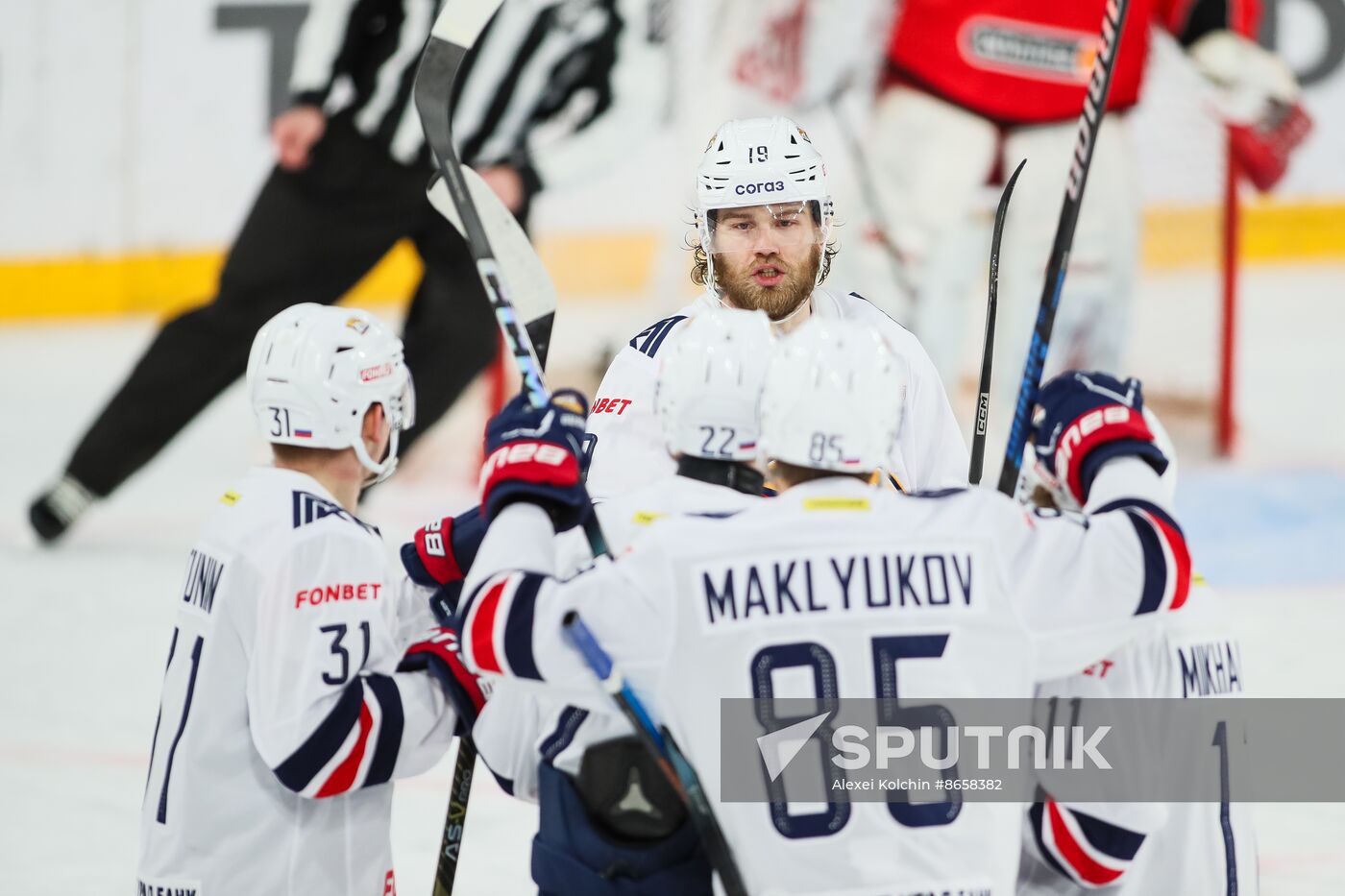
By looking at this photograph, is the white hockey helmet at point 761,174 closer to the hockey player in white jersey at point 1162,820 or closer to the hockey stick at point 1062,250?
the hockey stick at point 1062,250

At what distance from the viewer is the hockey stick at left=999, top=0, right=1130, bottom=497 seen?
7.64ft

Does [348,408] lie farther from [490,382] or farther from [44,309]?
[44,309]

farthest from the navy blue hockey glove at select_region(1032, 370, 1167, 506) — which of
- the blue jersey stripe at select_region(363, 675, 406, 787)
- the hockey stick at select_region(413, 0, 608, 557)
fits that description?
the blue jersey stripe at select_region(363, 675, 406, 787)

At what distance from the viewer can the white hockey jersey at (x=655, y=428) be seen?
258cm

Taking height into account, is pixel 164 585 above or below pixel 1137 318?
below

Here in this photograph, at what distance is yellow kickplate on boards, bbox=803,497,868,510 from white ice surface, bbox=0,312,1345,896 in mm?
1510

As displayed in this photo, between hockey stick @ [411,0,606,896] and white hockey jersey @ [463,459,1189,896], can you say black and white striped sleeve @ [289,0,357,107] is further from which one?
→ white hockey jersey @ [463,459,1189,896]

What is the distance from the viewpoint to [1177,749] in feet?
6.82

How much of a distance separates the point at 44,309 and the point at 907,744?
22.5ft

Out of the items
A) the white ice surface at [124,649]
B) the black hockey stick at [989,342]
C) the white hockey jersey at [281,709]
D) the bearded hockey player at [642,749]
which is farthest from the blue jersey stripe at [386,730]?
the white ice surface at [124,649]

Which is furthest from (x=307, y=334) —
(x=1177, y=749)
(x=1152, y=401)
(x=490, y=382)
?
(x=1152, y=401)

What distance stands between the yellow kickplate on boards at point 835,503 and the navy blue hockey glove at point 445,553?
0.60 m

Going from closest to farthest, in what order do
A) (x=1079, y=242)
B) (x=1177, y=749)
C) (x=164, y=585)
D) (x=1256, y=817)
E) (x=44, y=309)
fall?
1. (x=1177, y=749)
2. (x=1256, y=817)
3. (x=164, y=585)
4. (x=1079, y=242)
5. (x=44, y=309)

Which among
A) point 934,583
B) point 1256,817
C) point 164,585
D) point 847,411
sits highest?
point 847,411
